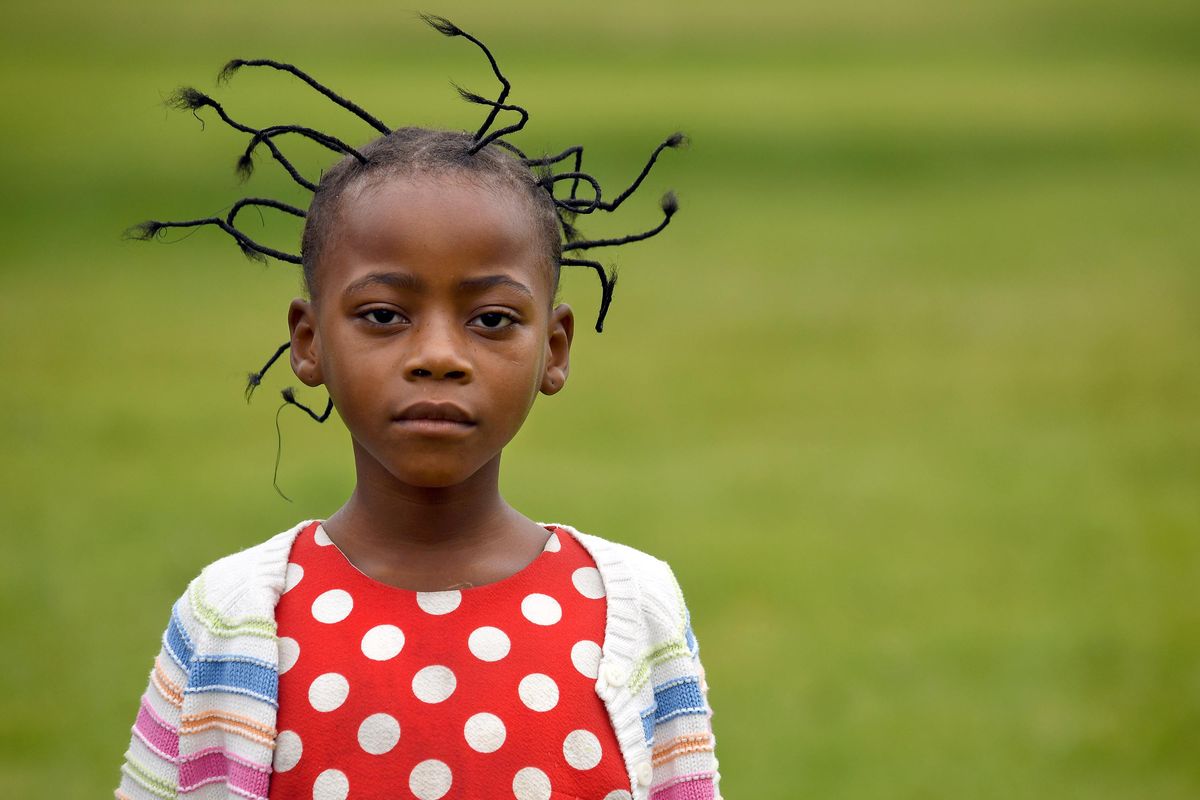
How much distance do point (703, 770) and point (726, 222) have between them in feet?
35.8

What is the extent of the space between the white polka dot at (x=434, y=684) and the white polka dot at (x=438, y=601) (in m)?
0.08

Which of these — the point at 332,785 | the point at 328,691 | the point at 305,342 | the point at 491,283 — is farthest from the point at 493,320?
the point at 332,785

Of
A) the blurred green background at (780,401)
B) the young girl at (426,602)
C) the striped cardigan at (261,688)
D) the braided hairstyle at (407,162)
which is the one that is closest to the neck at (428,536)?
the young girl at (426,602)

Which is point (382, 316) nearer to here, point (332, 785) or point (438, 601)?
point (438, 601)

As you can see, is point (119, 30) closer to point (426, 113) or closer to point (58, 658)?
point (426, 113)

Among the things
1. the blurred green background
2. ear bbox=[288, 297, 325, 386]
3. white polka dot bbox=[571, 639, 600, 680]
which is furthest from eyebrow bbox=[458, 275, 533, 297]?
the blurred green background

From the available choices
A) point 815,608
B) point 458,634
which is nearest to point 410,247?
point 458,634

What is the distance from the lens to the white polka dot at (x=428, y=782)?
2.09 meters

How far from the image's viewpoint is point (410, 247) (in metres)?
2.15

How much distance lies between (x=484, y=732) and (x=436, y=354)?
1.60 ft

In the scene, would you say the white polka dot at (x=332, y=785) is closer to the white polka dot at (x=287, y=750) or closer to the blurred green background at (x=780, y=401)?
the white polka dot at (x=287, y=750)

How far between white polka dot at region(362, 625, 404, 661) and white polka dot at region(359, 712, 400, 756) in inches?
3.2

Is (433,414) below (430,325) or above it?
below

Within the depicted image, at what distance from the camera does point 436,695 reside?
2125 mm
